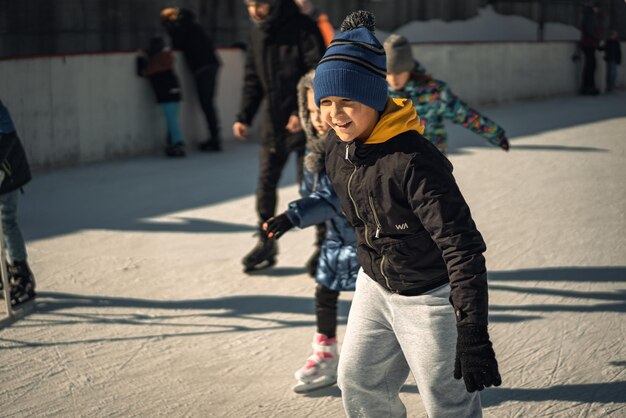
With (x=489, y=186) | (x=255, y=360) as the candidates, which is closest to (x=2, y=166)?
(x=255, y=360)

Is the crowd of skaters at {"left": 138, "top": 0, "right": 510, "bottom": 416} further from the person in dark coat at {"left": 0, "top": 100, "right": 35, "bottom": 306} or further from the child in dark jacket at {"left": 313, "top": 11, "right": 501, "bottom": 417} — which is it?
the person in dark coat at {"left": 0, "top": 100, "right": 35, "bottom": 306}

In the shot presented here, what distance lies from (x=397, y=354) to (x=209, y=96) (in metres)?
8.89

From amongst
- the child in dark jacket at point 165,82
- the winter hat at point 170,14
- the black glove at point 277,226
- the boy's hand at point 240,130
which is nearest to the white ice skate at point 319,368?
the black glove at point 277,226

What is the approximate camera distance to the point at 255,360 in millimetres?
4512

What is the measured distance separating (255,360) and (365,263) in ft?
5.16

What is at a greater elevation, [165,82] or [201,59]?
[201,59]

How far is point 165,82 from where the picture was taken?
36.6 feet

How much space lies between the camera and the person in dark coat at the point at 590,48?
18672 mm

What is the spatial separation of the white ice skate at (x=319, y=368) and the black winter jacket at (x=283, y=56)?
2.10 m

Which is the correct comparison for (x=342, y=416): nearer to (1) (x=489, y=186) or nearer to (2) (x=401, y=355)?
(2) (x=401, y=355)

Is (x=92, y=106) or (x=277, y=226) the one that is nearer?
(x=277, y=226)

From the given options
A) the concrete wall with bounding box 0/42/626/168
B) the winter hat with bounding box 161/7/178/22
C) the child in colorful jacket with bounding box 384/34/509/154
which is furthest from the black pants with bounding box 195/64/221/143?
the child in colorful jacket with bounding box 384/34/509/154

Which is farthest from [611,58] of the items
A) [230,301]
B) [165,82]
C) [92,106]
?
[230,301]

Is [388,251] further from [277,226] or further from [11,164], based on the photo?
[11,164]
